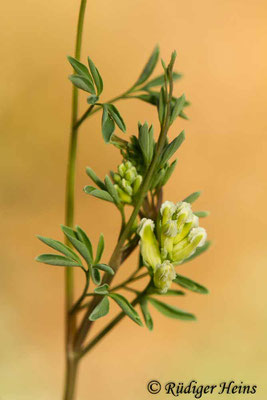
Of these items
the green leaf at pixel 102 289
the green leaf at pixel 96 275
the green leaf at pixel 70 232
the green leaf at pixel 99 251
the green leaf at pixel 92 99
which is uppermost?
the green leaf at pixel 92 99

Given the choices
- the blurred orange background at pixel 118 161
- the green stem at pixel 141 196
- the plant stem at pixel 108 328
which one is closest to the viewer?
the green stem at pixel 141 196

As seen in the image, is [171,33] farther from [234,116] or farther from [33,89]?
[33,89]

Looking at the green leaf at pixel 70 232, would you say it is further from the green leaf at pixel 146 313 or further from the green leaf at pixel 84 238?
the green leaf at pixel 146 313

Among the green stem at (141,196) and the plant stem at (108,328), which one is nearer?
the green stem at (141,196)

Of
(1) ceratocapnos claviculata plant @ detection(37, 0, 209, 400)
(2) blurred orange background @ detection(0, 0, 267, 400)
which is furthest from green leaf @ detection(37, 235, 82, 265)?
(2) blurred orange background @ detection(0, 0, 267, 400)

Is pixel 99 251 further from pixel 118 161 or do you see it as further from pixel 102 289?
pixel 118 161

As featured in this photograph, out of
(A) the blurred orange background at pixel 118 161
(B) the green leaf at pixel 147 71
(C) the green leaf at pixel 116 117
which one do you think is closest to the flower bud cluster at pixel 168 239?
(C) the green leaf at pixel 116 117

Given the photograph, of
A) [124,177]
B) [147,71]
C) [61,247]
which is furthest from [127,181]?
[147,71]
